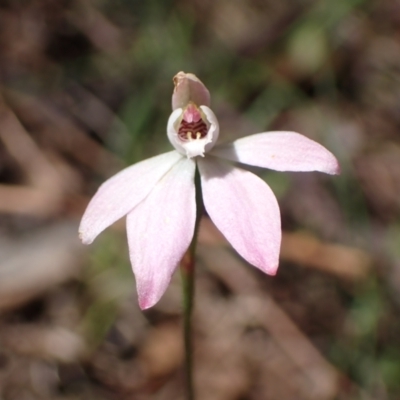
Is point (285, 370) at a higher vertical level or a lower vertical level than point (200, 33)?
lower

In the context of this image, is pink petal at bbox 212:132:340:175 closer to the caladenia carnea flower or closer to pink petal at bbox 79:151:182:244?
the caladenia carnea flower

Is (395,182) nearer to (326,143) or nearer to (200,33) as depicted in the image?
(326,143)

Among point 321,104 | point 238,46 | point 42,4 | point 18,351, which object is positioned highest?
point 42,4

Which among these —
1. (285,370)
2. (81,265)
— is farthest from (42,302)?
(285,370)

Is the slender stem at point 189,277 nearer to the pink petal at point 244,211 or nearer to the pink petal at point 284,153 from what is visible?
the pink petal at point 244,211

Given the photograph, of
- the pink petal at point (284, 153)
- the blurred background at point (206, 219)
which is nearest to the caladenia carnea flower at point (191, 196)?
the pink petal at point (284, 153)

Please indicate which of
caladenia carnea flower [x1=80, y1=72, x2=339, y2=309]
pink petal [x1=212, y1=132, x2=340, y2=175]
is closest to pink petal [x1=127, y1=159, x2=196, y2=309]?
caladenia carnea flower [x1=80, y1=72, x2=339, y2=309]

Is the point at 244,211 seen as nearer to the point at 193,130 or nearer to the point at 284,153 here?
the point at 284,153
